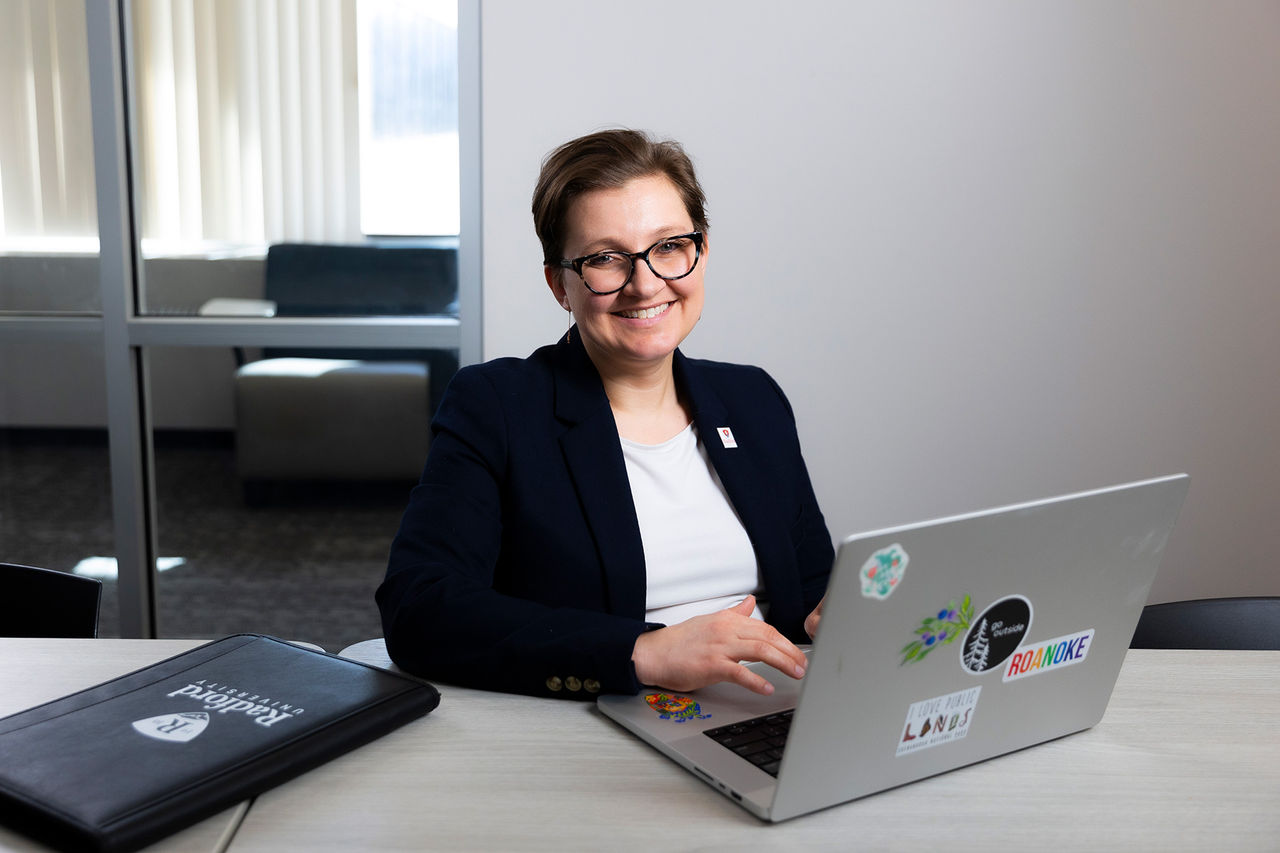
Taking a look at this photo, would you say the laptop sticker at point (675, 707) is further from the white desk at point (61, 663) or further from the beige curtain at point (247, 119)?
the beige curtain at point (247, 119)

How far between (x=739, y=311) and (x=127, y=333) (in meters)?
1.60

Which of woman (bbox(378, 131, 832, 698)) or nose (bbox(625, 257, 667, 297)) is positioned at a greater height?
nose (bbox(625, 257, 667, 297))

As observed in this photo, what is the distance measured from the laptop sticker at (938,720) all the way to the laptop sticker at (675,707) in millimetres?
239

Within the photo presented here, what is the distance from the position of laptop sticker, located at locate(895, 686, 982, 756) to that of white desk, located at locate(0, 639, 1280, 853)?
0.05m

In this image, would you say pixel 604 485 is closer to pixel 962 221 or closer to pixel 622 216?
pixel 622 216

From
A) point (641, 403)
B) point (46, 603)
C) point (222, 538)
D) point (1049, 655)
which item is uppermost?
point (641, 403)

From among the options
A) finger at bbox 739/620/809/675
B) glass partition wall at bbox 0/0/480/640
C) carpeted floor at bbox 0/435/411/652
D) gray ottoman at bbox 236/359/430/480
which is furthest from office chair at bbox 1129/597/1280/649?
carpeted floor at bbox 0/435/411/652

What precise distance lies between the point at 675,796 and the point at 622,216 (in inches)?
33.4

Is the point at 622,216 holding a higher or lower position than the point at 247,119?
lower

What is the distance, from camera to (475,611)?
1.23 m

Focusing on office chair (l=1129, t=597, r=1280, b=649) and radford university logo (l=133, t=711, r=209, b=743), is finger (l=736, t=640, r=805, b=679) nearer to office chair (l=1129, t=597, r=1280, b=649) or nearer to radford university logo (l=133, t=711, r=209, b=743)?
radford university logo (l=133, t=711, r=209, b=743)

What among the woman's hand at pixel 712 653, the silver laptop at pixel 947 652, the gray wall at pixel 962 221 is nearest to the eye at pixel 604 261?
the woman's hand at pixel 712 653

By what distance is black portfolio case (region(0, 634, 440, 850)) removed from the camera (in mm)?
889

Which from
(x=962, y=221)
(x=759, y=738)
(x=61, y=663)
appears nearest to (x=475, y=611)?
(x=759, y=738)
